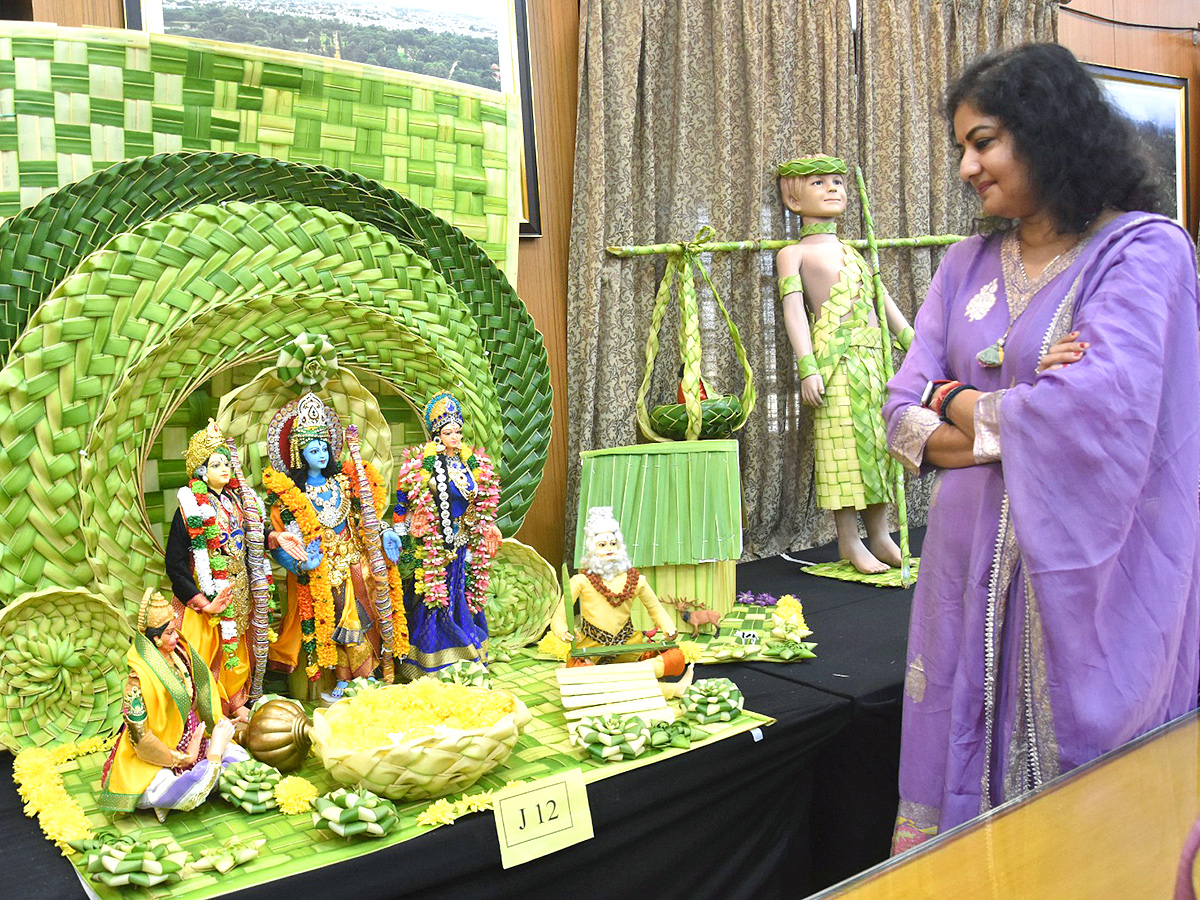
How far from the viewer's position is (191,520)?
1.51 m

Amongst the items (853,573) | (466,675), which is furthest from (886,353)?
(466,675)

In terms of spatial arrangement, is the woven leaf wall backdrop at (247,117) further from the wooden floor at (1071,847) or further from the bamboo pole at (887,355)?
the wooden floor at (1071,847)

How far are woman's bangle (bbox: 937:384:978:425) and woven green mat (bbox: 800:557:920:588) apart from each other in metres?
1.21

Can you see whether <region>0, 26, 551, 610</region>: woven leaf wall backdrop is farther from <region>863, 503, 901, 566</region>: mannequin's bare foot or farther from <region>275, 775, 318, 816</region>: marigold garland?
<region>863, 503, 901, 566</region>: mannequin's bare foot

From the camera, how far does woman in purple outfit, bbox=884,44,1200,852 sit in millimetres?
1398

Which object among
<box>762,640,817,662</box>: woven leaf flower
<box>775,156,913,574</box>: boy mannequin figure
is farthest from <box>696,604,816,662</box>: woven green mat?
<box>775,156,913,574</box>: boy mannequin figure

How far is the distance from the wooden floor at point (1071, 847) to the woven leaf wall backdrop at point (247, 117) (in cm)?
170

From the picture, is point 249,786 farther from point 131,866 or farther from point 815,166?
point 815,166

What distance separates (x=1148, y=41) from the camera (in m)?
4.65

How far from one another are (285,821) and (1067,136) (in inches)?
57.9

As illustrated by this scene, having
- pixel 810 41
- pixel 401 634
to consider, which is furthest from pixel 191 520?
pixel 810 41

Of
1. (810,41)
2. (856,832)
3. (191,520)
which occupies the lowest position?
(856,832)

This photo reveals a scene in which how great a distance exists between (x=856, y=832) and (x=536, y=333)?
1.23 metres

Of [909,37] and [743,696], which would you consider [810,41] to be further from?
[743,696]
